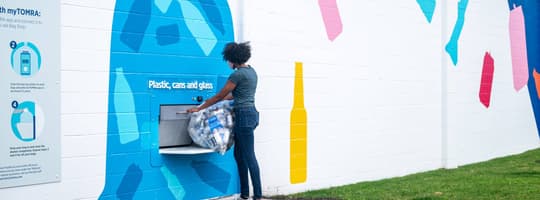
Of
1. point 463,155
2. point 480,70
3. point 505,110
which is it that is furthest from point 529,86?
point 463,155

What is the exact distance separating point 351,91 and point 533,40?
6347 millimetres

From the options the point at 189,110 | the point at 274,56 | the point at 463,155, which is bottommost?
the point at 463,155

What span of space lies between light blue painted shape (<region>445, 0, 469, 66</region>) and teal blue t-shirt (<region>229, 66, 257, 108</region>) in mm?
5092

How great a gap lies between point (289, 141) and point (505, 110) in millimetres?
6183

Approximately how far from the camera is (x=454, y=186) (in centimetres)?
902

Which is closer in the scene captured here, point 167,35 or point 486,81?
point 167,35

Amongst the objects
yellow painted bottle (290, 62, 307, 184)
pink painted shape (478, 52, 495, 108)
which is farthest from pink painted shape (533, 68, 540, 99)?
yellow painted bottle (290, 62, 307, 184)

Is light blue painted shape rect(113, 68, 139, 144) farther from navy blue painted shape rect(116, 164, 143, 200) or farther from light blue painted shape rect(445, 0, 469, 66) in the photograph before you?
light blue painted shape rect(445, 0, 469, 66)

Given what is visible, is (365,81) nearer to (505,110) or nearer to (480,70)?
(480,70)

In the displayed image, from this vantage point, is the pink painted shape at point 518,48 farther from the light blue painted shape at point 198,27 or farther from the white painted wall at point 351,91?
the light blue painted shape at point 198,27

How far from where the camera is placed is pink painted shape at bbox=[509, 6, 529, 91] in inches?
534

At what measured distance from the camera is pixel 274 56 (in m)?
8.43

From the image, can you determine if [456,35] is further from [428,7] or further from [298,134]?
[298,134]

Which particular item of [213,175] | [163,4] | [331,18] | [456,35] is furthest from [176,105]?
[456,35]
